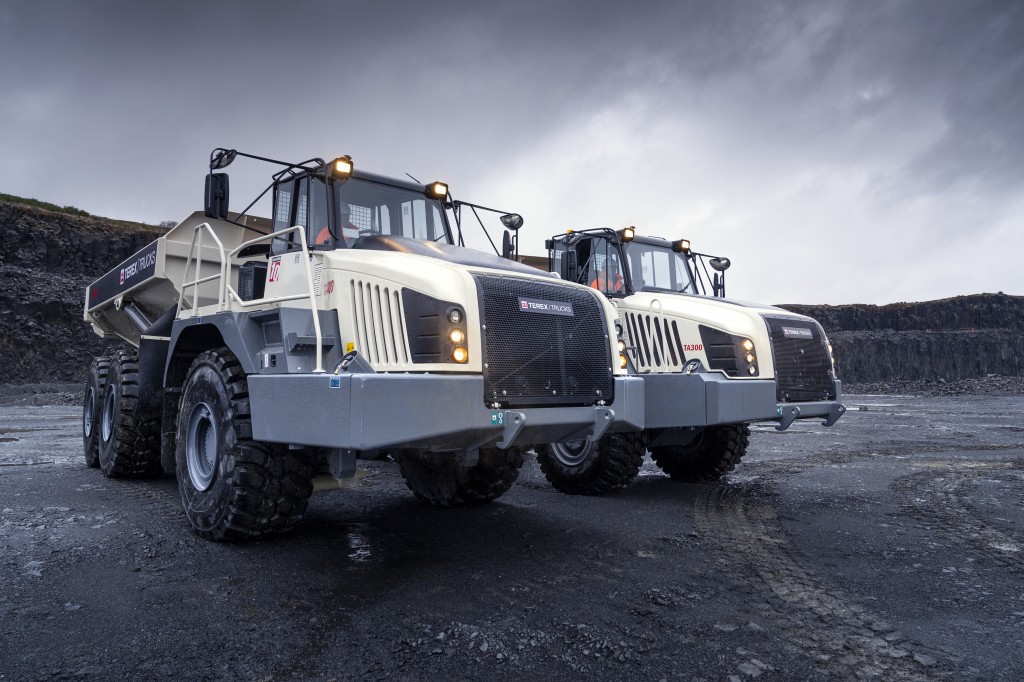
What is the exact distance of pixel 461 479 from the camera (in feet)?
20.7

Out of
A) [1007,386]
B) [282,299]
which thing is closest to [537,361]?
[282,299]

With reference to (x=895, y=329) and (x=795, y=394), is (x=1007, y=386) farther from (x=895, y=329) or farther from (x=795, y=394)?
(x=795, y=394)

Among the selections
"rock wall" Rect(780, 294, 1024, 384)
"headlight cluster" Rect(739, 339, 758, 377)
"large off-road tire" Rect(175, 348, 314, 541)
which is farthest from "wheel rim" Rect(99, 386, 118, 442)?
"rock wall" Rect(780, 294, 1024, 384)

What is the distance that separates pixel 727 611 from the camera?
12.8ft

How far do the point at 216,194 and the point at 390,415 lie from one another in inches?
89.4

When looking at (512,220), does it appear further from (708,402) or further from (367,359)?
(367,359)

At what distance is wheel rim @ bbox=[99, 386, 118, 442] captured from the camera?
807 cm

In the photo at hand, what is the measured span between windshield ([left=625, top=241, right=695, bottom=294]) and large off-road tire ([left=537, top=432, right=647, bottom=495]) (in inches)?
75.9

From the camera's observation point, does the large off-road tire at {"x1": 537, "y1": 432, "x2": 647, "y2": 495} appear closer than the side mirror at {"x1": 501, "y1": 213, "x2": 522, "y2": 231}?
No

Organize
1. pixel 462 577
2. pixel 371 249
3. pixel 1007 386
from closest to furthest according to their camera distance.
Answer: pixel 462 577 → pixel 371 249 → pixel 1007 386

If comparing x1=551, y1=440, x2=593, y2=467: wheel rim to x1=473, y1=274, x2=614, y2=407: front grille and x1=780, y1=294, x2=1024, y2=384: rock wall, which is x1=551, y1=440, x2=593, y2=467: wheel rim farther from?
x1=780, y1=294, x2=1024, y2=384: rock wall

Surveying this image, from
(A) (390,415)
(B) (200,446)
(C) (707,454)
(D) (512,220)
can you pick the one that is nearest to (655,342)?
(C) (707,454)

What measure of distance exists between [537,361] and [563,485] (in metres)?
3.23

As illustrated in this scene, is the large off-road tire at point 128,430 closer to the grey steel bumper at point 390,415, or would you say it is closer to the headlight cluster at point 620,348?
the grey steel bumper at point 390,415
